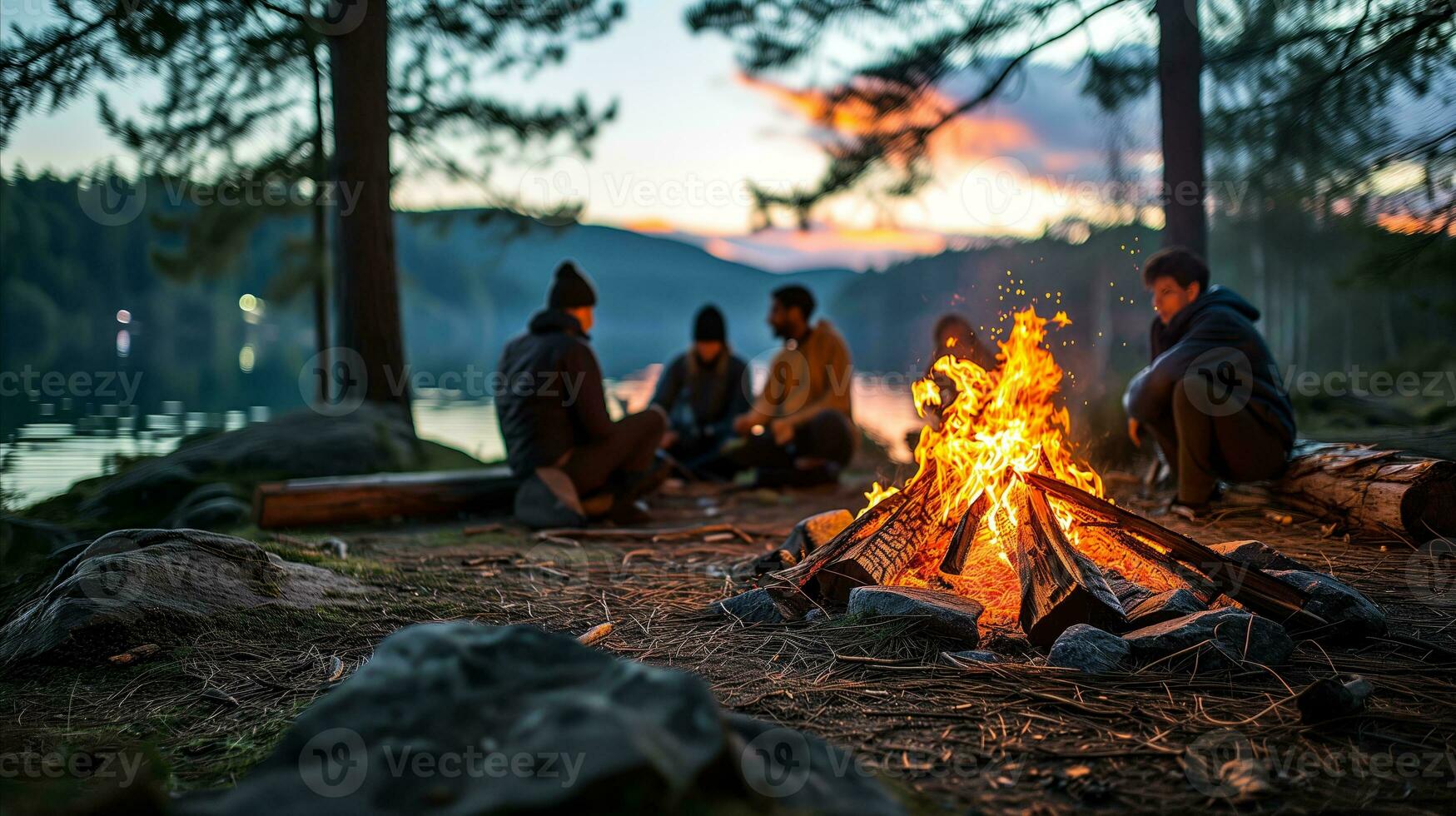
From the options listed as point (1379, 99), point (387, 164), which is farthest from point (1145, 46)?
point (387, 164)

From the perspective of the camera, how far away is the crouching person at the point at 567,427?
6297 millimetres

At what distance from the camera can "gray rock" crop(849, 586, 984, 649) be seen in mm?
3289

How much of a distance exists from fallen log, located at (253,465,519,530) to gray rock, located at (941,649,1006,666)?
14.9 ft

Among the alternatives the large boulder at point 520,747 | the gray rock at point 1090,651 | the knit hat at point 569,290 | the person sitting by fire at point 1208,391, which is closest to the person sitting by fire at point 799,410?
the knit hat at point 569,290

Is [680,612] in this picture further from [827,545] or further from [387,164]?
[387,164]

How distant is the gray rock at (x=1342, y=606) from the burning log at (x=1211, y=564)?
5 cm

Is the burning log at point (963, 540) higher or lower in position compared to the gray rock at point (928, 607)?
higher

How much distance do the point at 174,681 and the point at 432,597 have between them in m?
1.22

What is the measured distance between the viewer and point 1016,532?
3945 mm

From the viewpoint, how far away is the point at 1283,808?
2.04 m

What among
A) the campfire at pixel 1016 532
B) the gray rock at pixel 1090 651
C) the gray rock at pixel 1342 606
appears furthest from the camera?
the campfire at pixel 1016 532

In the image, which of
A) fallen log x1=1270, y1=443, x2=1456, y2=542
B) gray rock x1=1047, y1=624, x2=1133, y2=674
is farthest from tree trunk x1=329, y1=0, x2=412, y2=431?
fallen log x1=1270, y1=443, x2=1456, y2=542

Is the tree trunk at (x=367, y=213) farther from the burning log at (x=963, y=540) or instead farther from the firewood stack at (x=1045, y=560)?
the burning log at (x=963, y=540)

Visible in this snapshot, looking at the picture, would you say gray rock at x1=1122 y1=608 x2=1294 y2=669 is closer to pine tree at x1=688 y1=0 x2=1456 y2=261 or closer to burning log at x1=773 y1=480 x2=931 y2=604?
burning log at x1=773 y1=480 x2=931 y2=604
